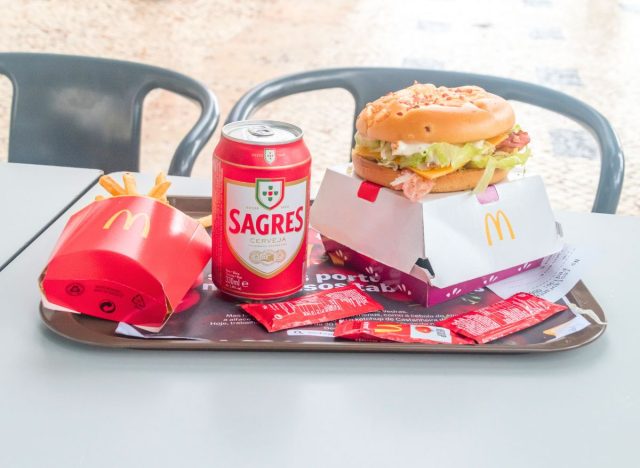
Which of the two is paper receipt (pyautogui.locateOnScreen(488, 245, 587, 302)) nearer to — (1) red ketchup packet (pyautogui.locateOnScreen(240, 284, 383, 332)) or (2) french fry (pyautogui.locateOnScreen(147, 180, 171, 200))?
(1) red ketchup packet (pyautogui.locateOnScreen(240, 284, 383, 332))

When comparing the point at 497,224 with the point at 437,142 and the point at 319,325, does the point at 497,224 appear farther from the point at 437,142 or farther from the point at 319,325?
the point at 319,325

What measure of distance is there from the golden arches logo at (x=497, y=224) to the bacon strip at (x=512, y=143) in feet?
0.27

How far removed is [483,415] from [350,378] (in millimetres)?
136

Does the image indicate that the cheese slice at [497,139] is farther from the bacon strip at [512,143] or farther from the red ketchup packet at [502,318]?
the red ketchup packet at [502,318]

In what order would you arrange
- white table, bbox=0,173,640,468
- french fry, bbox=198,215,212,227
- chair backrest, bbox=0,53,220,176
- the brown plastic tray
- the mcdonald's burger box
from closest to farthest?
1. white table, bbox=0,173,640,468
2. the brown plastic tray
3. the mcdonald's burger box
4. french fry, bbox=198,215,212,227
5. chair backrest, bbox=0,53,220,176

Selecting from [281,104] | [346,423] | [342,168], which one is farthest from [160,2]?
[346,423]

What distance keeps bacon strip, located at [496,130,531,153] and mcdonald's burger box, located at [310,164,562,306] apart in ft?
0.14

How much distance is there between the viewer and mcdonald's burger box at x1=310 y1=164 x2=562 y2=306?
91cm

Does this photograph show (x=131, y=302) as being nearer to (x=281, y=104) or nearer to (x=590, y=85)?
(x=281, y=104)

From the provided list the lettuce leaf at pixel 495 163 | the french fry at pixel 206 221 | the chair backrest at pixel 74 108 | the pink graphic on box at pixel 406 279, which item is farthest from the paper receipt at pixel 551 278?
the chair backrest at pixel 74 108

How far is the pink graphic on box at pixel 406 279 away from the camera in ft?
2.99

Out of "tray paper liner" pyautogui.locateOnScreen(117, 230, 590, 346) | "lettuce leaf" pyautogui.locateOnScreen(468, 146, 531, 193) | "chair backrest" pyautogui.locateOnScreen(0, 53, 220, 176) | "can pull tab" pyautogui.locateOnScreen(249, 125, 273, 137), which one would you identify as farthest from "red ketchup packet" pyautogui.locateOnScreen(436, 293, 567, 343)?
"chair backrest" pyautogui.locateOnScreen(0, 53, 220, 176)

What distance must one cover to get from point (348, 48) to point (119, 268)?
424 cm

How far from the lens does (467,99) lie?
98 centimetres
